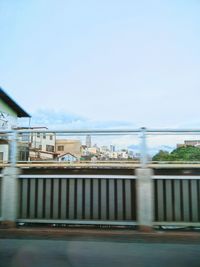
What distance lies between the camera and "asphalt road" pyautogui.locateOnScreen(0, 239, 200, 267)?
4184 millimetres

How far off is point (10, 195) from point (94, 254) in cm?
204

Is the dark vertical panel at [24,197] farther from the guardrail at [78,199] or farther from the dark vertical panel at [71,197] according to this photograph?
the dark vertical panel at [71,197]

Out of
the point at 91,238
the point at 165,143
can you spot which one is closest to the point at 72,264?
the point at 91,238

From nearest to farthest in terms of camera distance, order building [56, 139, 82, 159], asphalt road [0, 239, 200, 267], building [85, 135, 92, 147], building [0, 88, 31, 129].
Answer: asphalt road [0, 239, 200, 267] → building [56, 139, 82, 159] → building [85, 135, 92, 147] → building [0, 88, 31, 129]

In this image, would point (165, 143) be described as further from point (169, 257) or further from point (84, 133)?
point (169, 257)

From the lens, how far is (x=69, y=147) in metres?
6.06

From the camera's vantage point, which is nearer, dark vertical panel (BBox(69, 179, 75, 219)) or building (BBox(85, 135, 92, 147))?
dark vertical panel (BBox(69, 179, 75, 219))

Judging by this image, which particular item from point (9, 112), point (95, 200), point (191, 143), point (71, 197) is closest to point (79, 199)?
point (71, 197)

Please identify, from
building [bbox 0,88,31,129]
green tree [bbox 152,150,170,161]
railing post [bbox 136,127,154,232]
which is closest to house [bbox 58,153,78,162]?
railing post [bbox 136,127,154,232]

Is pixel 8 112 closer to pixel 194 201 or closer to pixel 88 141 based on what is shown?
pixel 88 141

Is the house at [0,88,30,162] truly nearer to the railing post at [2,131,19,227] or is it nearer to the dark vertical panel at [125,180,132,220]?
the railing post at [2,131,19,227]

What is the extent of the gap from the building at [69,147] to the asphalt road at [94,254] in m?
1.71

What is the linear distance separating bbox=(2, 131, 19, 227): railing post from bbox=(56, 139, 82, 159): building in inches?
35.8

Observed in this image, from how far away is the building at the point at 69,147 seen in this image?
236 inches
